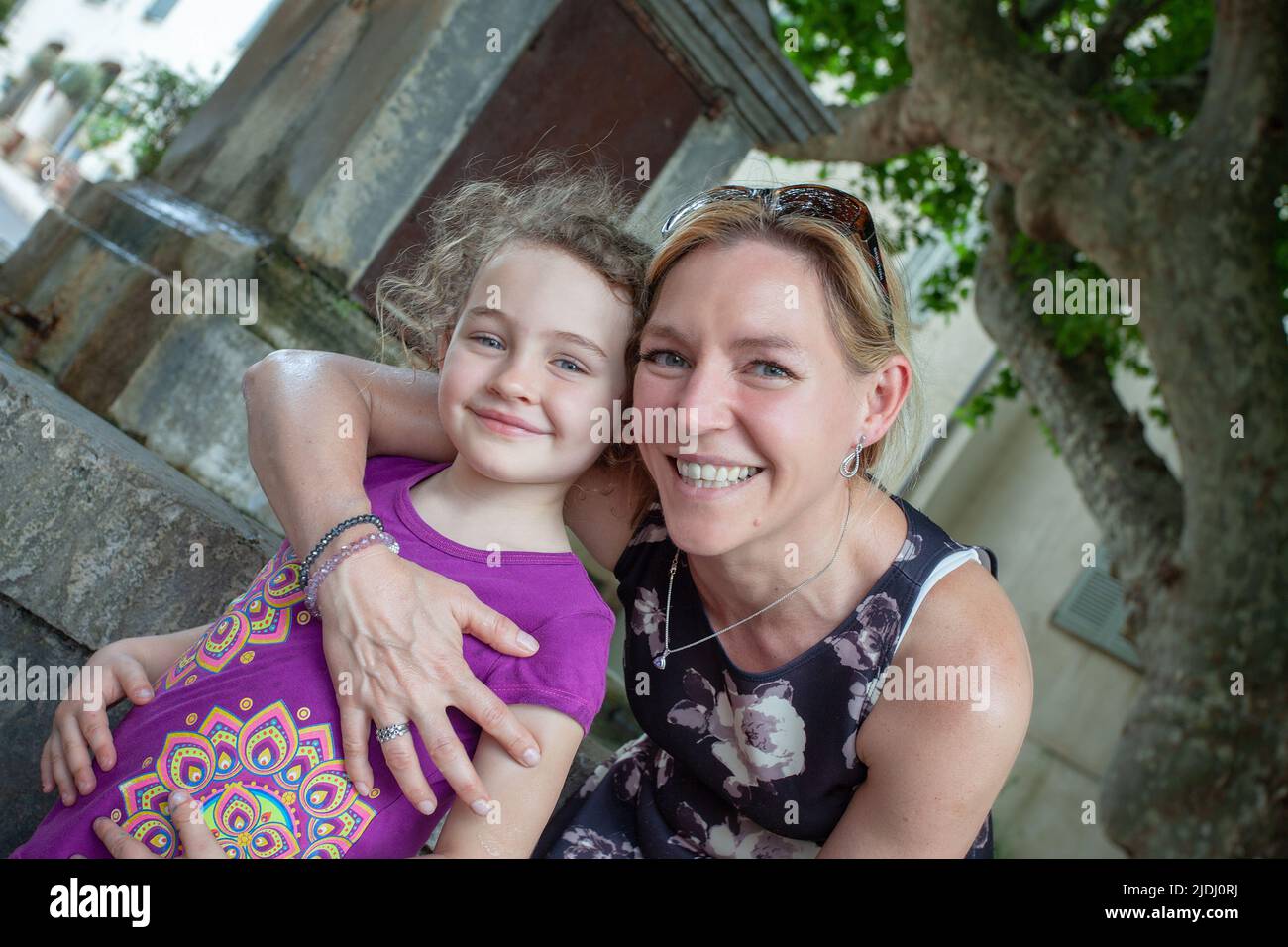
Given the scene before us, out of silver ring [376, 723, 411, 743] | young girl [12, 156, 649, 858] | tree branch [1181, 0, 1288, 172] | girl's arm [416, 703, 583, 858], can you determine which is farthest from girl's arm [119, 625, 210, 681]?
tree branch [1181, 0, 1288, 172]

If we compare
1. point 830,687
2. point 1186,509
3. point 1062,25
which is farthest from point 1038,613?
point 830,687

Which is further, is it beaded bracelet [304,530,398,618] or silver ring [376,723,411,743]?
beaded bracelet [304,530,398,618]

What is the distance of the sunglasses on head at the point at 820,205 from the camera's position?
7.10 ft

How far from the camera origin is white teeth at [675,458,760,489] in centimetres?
201

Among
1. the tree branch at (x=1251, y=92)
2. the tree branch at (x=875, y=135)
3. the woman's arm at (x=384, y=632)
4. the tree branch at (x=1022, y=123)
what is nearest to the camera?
the woman's arm at (x=384, y=632)

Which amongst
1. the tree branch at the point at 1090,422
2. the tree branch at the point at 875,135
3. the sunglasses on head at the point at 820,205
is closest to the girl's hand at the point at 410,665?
the sunglasses on head at the point at 820,205

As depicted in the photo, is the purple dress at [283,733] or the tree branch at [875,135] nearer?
the purple dress at [283,733]

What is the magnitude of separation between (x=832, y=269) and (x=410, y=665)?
40.5 inches

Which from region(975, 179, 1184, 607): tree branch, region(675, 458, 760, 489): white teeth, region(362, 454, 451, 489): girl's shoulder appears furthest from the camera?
region(975, 179, 1184, 607): tree branch

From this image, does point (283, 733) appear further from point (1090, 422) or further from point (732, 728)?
point (1090, 422)

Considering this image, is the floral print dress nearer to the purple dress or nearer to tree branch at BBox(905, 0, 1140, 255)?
the purple dress

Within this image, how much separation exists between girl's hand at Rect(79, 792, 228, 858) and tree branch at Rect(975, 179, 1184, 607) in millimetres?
4940

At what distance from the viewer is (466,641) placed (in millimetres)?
1922

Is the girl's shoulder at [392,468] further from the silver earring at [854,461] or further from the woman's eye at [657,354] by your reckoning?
the silver earring at [854,461]
